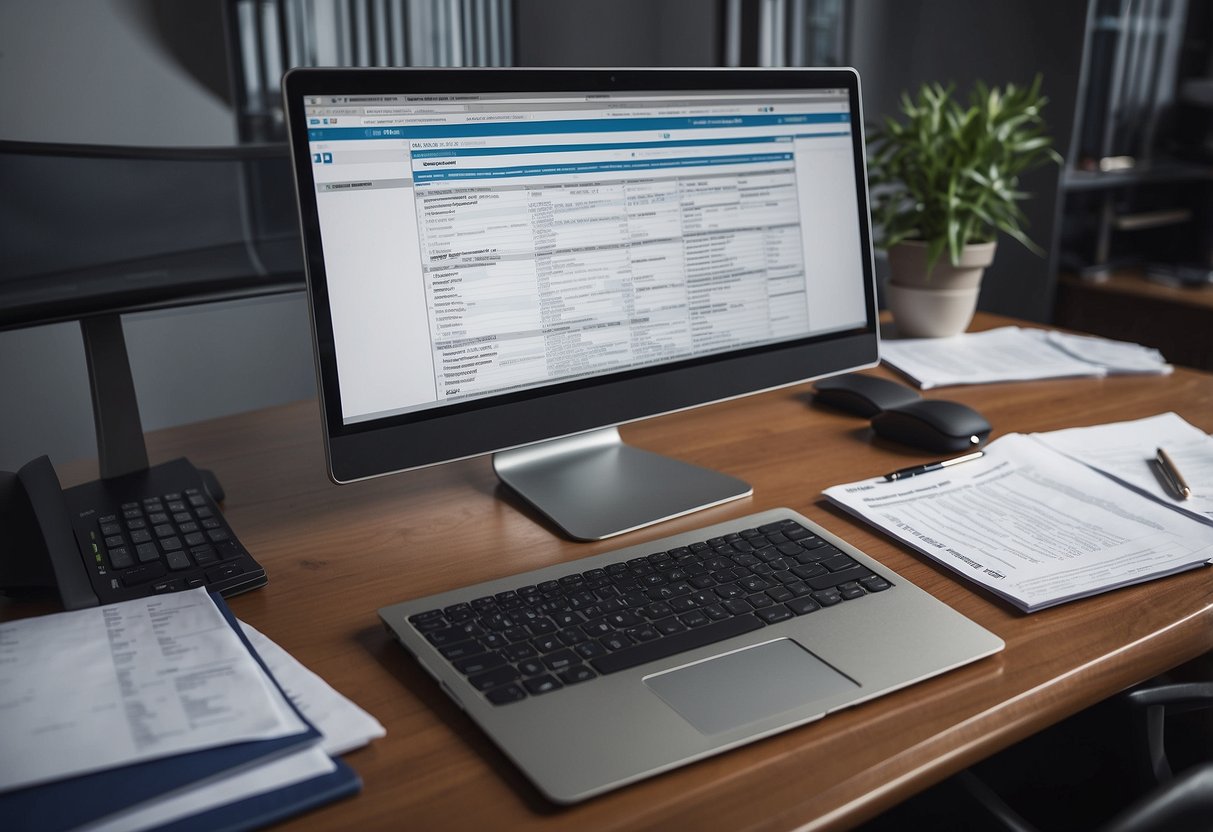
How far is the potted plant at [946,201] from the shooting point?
1.48 metres

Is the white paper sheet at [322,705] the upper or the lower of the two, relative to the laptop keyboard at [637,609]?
lower

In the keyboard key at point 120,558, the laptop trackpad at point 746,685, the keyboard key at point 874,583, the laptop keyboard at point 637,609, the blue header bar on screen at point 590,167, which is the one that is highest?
the blue header bar on screen at point 590,167

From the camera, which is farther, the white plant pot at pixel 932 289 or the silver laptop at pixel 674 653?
the white plant pot at pixel 932 289

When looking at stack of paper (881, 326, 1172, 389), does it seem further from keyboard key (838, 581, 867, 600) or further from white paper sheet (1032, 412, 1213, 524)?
keyboard key (838, 581, 867, 600)

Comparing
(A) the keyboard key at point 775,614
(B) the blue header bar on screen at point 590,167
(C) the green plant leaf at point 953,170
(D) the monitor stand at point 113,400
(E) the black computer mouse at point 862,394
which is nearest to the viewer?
(A) the keyboard key at point 775,614

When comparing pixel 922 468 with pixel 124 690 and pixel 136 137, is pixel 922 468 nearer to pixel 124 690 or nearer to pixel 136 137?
pixel 124 690

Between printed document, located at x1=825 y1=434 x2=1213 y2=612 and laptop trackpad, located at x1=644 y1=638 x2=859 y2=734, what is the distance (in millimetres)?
207

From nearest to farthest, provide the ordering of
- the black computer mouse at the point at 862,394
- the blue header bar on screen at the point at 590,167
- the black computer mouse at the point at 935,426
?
the blue header bar on screen at the point at 590,167, the black computer mouse at the point at 935,426, the black computer mouse at the point at 862,394

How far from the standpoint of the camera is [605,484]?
3.26 ft

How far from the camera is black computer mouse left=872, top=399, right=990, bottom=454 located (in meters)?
1.10

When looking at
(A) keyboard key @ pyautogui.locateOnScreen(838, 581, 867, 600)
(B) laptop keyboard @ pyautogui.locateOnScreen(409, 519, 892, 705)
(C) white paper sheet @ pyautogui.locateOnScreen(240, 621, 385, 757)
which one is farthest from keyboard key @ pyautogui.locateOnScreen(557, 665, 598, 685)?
(A) keyboard key @ pyautogui.locateOnScreen(838, 581, 867, 600)

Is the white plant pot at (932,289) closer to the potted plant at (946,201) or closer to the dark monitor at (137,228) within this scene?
the potted plant at (946,201)

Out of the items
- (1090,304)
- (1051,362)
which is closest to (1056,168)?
(1090,304)

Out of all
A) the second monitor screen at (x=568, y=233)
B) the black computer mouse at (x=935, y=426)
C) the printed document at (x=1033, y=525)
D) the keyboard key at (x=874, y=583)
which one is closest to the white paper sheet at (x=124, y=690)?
the second monitor screen at (x=568, y=233)
